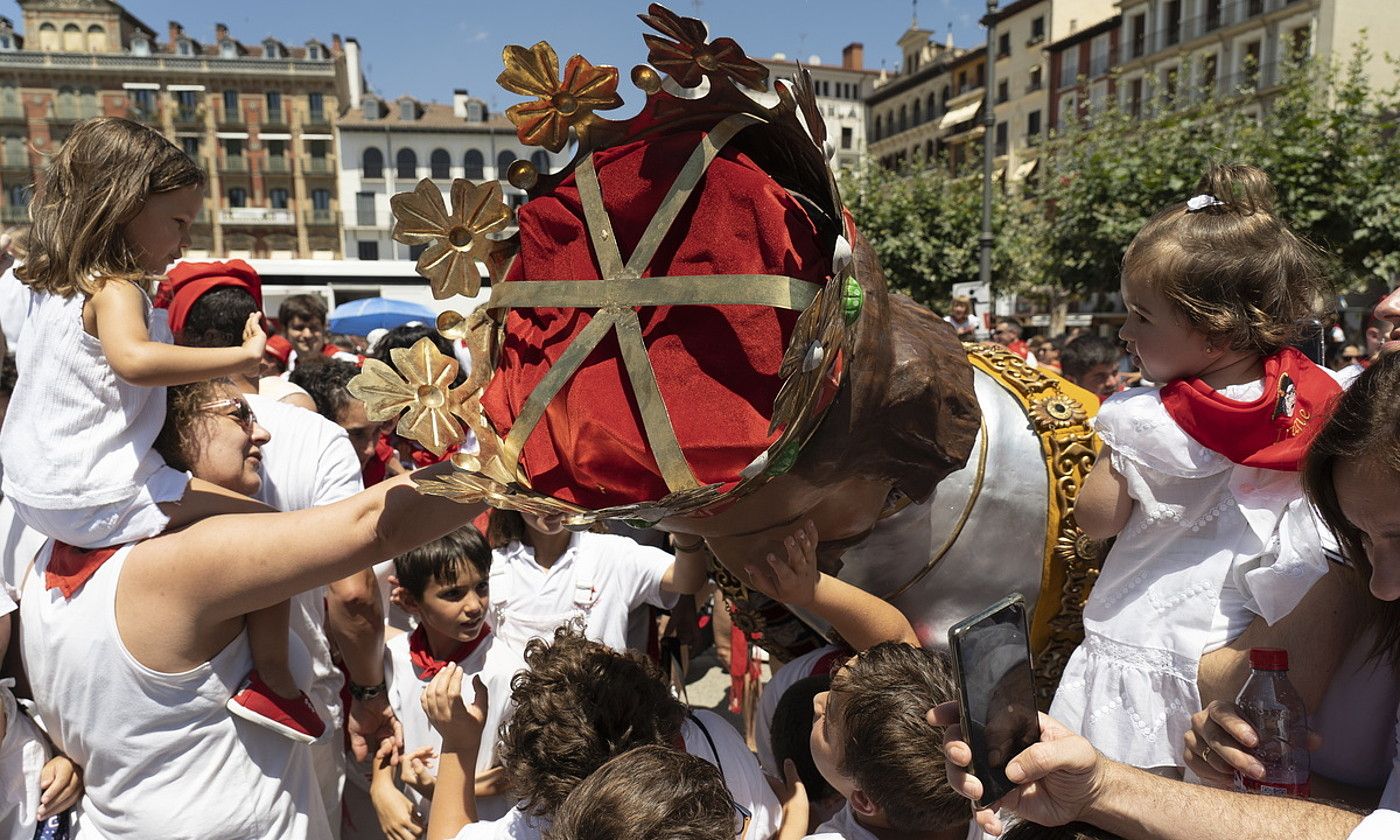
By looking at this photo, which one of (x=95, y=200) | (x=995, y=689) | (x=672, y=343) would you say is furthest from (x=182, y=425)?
(x=995, y=689)

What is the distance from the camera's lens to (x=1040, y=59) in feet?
140

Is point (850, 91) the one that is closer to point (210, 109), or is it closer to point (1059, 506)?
point (210, 109)

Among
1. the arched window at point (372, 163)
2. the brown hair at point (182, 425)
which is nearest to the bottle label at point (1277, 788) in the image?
the brown hair at point (182, 425)

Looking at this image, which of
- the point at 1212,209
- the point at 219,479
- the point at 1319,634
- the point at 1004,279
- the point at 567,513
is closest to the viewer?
the point at 567,513

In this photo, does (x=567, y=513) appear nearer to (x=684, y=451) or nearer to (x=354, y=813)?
(x=684, y=451)

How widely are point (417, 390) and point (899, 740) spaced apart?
108 centimetres

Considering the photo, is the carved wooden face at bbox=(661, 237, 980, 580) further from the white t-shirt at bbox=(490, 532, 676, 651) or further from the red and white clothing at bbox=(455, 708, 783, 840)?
the white t-shirt at bbox=(490, 532, 676, 651)

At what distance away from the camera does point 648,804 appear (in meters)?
1.60

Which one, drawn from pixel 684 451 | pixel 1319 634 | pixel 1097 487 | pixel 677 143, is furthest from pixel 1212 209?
pixel 684 451

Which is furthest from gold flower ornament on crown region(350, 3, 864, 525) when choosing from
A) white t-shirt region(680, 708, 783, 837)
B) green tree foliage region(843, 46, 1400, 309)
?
green tree foliage region(843, 46, 1400, 309)

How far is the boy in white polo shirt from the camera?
2721 mm

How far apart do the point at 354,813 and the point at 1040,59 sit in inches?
1807

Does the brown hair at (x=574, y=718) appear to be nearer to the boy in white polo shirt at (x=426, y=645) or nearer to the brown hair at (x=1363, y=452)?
the boy in white polo shirt at (x=426, y=645)

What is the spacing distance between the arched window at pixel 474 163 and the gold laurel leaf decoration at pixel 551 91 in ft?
181
